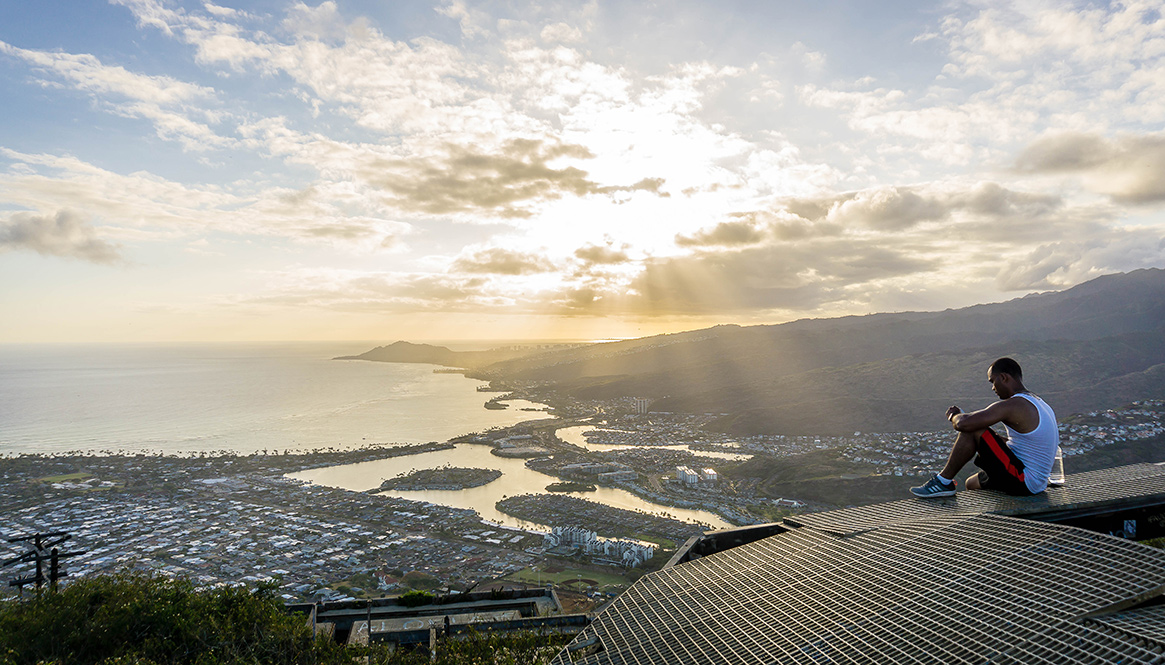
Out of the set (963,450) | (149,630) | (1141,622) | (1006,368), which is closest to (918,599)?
(1141,622)

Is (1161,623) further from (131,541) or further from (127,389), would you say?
→ (127,389)

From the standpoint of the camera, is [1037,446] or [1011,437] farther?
[1011,437]

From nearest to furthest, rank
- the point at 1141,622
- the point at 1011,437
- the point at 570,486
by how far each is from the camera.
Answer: the point at 1141,622, the point at 1011,437, the point at 570,486

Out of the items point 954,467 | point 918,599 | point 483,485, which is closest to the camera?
point 918,599

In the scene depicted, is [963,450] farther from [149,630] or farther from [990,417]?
[149,630]

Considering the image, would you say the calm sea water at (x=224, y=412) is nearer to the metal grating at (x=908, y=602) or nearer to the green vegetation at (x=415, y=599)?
the green vegetation at (x=415, y=599)

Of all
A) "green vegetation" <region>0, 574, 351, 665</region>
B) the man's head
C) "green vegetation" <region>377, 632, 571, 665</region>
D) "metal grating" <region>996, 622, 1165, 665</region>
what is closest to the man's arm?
the man's head
